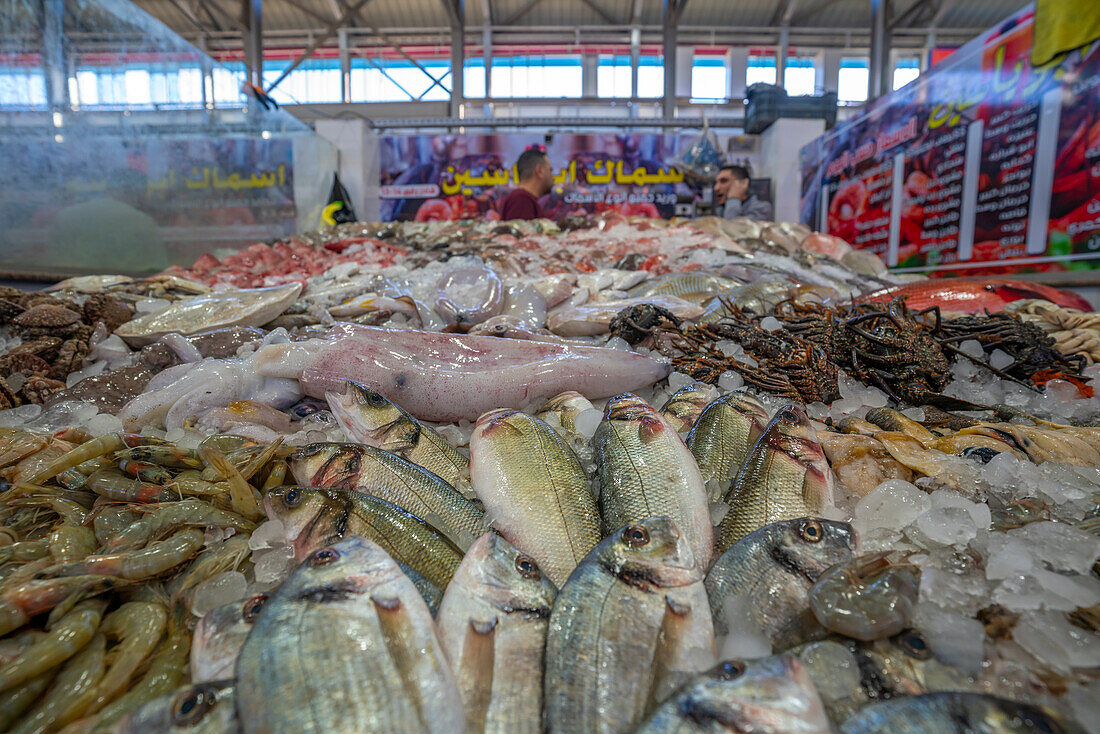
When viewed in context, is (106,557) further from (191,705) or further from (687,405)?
(687,405)

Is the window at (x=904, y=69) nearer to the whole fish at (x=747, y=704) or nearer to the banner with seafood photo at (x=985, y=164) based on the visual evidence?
the banner with seafood photo at (x=985, y=164)

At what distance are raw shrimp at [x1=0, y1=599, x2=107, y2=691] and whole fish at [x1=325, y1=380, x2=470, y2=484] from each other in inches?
30.4

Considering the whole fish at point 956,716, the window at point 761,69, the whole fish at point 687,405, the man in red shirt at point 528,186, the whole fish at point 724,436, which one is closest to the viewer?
the whole fish at point 956,716

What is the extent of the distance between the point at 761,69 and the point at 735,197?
10045 mm

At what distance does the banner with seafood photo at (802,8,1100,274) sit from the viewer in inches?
183

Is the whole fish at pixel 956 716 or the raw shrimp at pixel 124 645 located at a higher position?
the whole fish at pixel 956 716

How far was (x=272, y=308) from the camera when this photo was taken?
320cm

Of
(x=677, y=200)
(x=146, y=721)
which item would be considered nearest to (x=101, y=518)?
(x=146, y=721)

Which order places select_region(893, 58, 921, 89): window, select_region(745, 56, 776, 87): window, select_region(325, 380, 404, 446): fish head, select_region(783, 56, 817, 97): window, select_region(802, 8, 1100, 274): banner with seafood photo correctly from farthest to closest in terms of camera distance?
select_region(893, 58, 921, 89): window → select_region(783, 56, 817, 97): window → select_region(745, 56, 776, 87): window → select_region(802, 8, 1100, 274): banner with seafood photo → select_region(325, 380, 404, 446): fish head

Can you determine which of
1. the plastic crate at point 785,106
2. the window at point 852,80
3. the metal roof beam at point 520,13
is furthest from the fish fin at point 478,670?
the window at point 852,80

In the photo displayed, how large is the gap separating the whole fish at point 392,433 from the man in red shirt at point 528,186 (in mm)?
5972

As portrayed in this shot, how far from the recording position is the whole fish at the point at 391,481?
1373 mm

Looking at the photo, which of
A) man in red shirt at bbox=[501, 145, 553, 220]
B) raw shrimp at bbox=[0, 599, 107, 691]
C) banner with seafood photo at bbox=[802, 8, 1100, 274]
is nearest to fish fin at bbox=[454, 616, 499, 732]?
raw shrimp at bbox=[0, 599, 107, 691]

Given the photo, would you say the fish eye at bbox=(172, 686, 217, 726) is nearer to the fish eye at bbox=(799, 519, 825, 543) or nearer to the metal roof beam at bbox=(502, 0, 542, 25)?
the fish eye at bbox=(799, 519, 825, 543)
